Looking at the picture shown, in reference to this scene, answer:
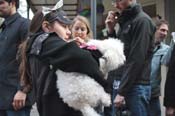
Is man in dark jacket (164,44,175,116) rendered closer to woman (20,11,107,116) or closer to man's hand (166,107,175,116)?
man's hand (166,107,175,116)

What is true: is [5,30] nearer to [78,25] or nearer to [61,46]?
[78,25]

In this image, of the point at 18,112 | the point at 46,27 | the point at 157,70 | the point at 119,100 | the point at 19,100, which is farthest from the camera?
the point at 157,70

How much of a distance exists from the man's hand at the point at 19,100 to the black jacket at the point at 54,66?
1.15 m

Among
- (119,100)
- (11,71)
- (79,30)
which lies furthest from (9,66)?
(119,100)

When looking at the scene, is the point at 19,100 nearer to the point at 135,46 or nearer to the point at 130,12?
the point at 135,46

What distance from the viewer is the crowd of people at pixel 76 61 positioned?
13.1 feet

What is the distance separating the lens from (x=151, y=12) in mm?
12727

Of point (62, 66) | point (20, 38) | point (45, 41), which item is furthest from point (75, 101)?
point (20, 38)

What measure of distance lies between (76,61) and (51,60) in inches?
8.6

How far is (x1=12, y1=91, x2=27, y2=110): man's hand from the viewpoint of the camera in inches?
212

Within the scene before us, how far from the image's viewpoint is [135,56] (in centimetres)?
559

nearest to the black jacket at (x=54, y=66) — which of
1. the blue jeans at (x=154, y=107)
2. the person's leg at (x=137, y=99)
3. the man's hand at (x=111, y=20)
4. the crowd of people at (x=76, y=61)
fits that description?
the crowd of people at (x=76, y=61)

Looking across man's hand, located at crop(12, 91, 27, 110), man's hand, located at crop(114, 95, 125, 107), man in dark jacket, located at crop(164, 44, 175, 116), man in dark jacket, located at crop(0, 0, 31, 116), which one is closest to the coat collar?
man in dark jacket, located at crop(164, 44, 175, 116)

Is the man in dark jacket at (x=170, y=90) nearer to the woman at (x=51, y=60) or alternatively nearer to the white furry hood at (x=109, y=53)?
the white furry hood at (x=109, y=53)
